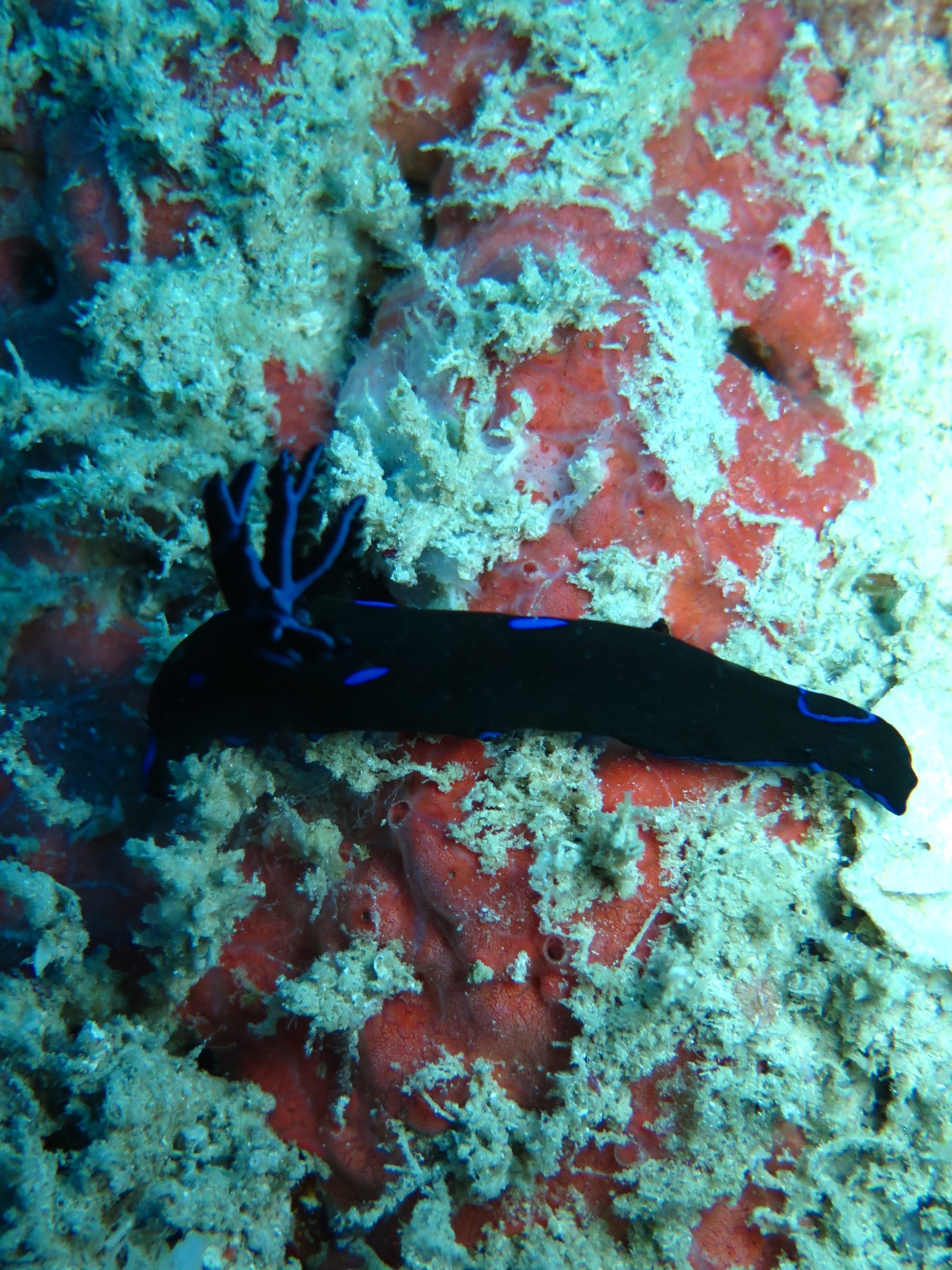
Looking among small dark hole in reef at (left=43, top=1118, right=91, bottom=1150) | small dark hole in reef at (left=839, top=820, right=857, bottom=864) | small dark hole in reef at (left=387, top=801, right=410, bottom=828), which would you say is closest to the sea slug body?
small dark hole in reef at (left=839, top=820, right=857, bottom=864)

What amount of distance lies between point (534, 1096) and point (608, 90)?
406 cm

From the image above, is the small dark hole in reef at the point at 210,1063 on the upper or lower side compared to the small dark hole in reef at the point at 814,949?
lower

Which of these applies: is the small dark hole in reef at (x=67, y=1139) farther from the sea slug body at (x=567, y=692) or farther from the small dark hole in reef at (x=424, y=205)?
the small dark hole in reef at (x=424, y=205)

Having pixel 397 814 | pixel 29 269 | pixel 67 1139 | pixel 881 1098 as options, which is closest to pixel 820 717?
pixel 881 1098

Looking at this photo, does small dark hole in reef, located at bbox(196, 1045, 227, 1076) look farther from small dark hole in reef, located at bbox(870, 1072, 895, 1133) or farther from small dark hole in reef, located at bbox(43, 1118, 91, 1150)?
small dark hole in reef, located at bbox(870, 1072, 895, 1133)

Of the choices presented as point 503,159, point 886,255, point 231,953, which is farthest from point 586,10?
point 231,953

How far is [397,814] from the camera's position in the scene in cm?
259

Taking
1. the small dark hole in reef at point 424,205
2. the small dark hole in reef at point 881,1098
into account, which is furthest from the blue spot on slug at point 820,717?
the small dark hole in reef at point 424,205

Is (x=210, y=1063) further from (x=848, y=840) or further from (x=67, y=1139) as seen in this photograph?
(x=848, y=840)

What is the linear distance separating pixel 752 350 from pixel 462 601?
6.17 feet

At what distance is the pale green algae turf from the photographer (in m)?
2.38

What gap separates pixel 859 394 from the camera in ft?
10.6

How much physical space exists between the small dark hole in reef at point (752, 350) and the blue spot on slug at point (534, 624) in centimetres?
167

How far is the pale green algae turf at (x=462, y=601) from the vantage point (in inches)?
93.7
